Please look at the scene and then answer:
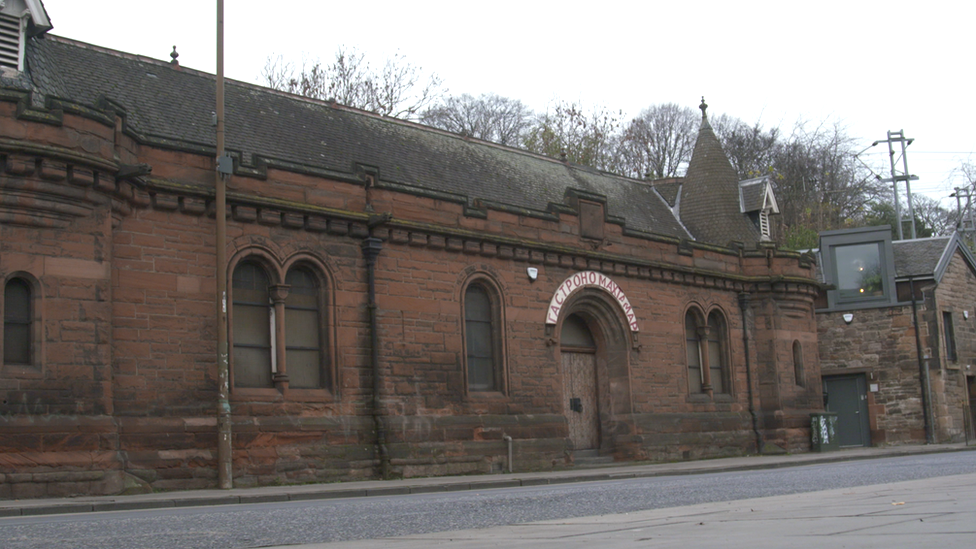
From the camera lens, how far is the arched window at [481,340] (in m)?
22.1

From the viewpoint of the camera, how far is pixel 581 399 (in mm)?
25422

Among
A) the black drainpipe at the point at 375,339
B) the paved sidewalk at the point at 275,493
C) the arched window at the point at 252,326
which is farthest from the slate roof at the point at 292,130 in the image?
the paved sidewalk at the point at 275,493

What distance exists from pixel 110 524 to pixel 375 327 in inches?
410

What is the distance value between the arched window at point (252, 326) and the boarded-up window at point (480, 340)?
15.9ft

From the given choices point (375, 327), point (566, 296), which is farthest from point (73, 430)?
point (566, 296)

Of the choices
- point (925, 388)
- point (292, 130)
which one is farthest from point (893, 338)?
point (292, 130)

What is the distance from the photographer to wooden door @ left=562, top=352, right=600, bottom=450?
987 inches

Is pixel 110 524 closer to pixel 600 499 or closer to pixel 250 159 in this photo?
pixel 600 499

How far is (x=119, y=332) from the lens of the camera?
16.2 metres

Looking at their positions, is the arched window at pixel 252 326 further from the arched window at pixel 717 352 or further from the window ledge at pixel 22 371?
the arched window at pixel 717 352

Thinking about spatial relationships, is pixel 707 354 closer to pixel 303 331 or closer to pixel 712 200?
pixel 712 200

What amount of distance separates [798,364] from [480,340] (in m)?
12.8

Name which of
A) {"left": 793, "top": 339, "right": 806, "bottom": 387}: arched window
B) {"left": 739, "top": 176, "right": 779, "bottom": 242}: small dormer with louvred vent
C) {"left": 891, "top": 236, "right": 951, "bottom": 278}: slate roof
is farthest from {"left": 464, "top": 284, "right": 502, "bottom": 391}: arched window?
{"left": 891, "top": 236, "right": 951, "bottom": 278}: slate roof

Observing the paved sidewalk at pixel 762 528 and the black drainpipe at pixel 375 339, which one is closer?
the paved sidewalk at pixel 762 528
